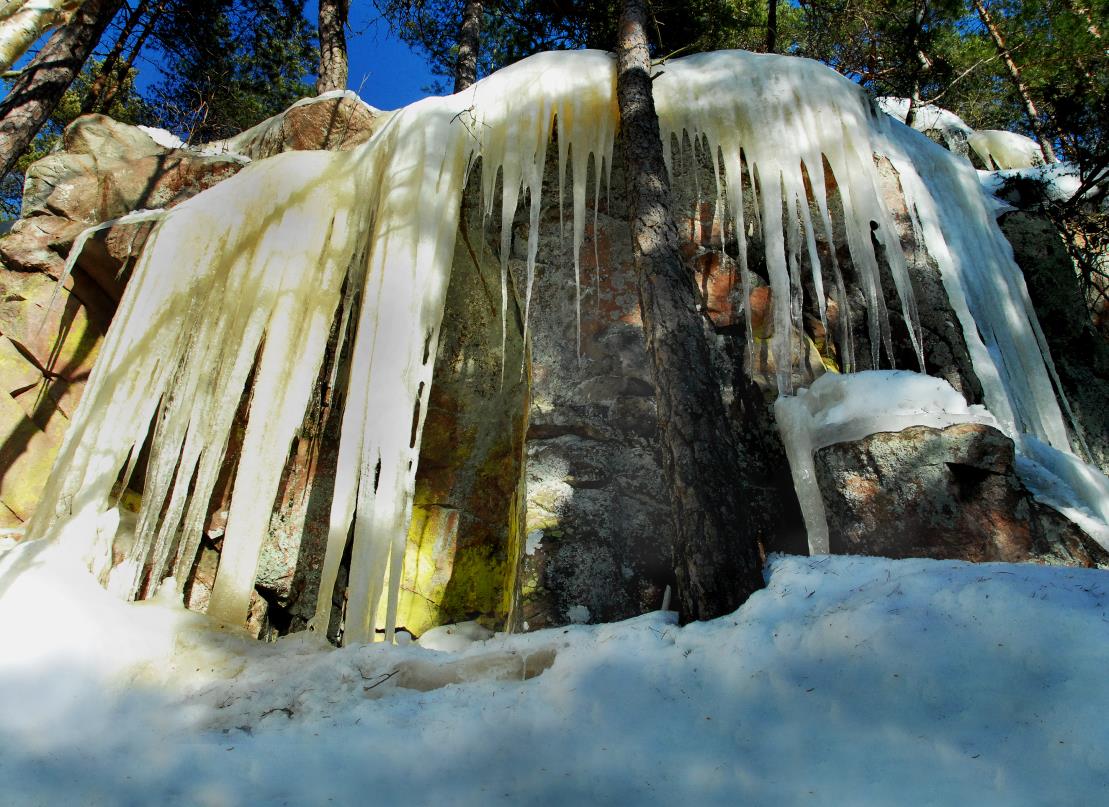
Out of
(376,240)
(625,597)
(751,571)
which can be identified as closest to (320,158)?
(376,240)

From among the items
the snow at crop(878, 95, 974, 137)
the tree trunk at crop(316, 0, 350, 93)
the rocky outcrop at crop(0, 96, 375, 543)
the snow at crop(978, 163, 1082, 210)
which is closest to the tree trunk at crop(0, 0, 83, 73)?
the rocky outcrop at crop(0, 96, 375, 543)

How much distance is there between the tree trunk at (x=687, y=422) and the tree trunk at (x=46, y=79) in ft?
11.7

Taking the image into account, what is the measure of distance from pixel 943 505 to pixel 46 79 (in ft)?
18.0

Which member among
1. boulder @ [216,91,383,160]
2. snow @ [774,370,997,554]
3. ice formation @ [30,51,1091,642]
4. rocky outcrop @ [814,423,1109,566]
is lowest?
rocky outcrop @ [814,423,1109,566]

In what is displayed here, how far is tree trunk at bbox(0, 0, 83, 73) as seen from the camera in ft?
13.5

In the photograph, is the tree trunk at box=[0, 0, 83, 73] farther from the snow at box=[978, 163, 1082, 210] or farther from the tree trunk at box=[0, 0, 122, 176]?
the snow at box=[978, 163, 1082, 210]

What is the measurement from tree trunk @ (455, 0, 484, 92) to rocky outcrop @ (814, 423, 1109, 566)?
18.0 feet

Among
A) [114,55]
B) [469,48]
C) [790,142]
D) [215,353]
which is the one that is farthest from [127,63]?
[790,142]

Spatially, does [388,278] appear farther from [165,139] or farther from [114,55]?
[114,55]

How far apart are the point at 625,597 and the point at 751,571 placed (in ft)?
3.07

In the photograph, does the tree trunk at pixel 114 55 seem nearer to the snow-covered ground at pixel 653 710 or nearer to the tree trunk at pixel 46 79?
the tree trunk at pixel 46 79

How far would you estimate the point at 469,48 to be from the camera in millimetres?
7145

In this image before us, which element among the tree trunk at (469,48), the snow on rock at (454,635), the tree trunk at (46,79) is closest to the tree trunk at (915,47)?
the tree trunk at (469,48)

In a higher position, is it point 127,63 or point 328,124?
point 127,63
